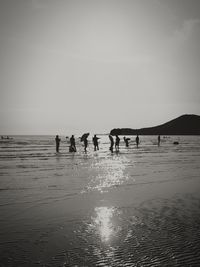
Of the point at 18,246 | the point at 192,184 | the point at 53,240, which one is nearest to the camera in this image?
the point at 18,246

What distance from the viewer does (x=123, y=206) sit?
8.51 m

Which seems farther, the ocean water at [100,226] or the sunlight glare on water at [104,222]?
the sunlight glare on water at [104,222]

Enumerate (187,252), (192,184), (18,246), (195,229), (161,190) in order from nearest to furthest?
(187,252) → (18,246) → (195,229) → (161,190) → (192,184)

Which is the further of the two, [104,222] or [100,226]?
[104,222]

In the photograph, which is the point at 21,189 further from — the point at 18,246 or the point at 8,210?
the point at 18,246

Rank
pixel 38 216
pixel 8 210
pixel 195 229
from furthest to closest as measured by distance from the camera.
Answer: pixel 8 210, pixel 38 216, pixel 195 229

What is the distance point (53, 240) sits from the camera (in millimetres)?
5645

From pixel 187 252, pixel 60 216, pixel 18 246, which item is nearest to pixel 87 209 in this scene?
pixel 60 216

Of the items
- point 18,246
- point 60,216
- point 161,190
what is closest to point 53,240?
point 18,246

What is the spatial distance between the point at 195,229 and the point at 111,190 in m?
5.21

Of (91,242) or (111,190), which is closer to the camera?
(91,242)

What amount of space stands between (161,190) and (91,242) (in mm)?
6169

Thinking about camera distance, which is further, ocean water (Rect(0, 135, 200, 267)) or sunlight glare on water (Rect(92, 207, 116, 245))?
sunlight glare on water (Rect(92, 207, 116, 245))

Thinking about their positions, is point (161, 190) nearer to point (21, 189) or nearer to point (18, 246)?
point (21, 189)
